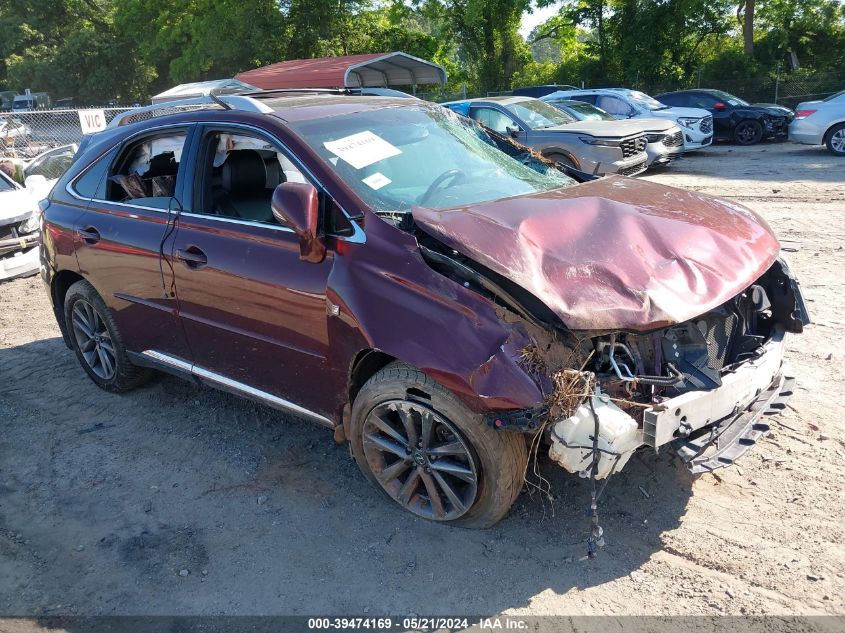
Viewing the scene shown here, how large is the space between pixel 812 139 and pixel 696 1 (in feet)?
45.7

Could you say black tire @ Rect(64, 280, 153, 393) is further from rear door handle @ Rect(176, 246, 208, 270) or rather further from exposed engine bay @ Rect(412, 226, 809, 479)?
exposed engine bay @ Rect(412, 226, 809, 479)

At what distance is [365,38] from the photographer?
33875mm

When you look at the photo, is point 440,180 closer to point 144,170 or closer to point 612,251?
point 612,251

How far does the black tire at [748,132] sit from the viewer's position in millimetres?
17969

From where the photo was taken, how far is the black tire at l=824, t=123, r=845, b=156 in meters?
14.4

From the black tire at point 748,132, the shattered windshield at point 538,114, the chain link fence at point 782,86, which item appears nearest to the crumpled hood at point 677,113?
the black tire at point 748,132

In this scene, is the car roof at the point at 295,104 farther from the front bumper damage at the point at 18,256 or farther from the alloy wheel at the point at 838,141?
the alloy wheel at the point at 838,141

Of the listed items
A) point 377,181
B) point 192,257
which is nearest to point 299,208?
point 377,181

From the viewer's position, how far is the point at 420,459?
3.30 metres

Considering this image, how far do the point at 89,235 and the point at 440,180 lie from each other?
2503 mm

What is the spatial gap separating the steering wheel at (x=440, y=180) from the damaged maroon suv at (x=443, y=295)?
0.01 meters

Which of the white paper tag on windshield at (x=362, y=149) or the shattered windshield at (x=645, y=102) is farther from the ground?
the white paper tag on windshield at (x=362, y=149)

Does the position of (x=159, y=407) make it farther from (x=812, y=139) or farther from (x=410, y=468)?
(x=812, y=139)

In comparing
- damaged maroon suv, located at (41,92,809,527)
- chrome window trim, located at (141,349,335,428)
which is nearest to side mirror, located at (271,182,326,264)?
damaged maroon suv, located at (41,92,809,527)
